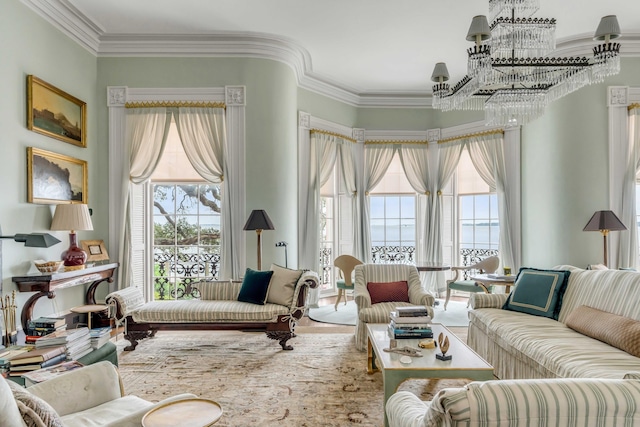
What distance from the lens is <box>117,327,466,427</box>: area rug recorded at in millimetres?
2941

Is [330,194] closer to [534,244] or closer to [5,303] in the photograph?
[534,244]

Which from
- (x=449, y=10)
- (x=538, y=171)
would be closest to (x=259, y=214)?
(x=449, y=10)

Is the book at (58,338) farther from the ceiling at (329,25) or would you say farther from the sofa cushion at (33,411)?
the ceiling at (329,25)

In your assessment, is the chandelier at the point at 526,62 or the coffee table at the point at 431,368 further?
the chandelier at the point at 526,62

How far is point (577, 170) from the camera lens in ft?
18.2

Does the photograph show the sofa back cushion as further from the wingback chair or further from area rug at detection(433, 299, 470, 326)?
area rug at detection(433, 299, 470, 326)

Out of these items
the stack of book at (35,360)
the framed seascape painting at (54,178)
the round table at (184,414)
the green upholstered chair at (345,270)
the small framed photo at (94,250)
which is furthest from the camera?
the green upholstered chair at (345,270)

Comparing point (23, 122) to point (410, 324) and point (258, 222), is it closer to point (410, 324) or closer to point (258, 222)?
point (258, 222)

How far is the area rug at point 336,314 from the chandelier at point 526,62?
3234mm

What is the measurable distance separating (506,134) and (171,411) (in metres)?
6.51

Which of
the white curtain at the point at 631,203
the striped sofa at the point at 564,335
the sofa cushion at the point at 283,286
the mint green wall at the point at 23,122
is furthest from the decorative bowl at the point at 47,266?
the white curtain at the point at 631,203

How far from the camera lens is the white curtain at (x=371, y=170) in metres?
7.45

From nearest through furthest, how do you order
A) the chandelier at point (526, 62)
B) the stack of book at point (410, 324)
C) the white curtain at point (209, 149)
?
the chandelier at point (526, 62), the stack of book at point (410, 324), the white curtain at point (209, 149)

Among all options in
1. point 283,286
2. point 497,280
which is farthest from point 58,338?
point 497,280
